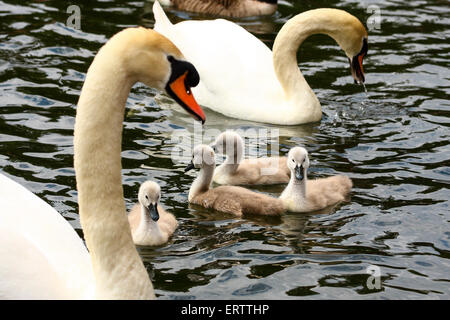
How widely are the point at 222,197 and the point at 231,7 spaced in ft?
20.6

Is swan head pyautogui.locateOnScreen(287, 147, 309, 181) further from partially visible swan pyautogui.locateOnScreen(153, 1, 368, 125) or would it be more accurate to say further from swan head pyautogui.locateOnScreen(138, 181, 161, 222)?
partially visible swan pyautogui.locateOnScreen(153, 1, 368, 125)

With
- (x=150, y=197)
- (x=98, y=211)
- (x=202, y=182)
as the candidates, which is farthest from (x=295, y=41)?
(x=98, y=211)

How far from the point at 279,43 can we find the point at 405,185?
2.66m

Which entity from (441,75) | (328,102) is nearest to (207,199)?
(328,102)

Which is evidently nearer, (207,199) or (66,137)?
(207,199)

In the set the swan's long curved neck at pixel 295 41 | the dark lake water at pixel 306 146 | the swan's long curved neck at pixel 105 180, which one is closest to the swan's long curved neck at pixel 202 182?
the dark lake water at pixel 306 146

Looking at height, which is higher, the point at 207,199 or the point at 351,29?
the point at 351,29

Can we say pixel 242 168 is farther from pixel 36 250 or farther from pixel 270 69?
pixel 36 250

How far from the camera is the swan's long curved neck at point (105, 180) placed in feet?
15.0

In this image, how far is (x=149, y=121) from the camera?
970 centimetres

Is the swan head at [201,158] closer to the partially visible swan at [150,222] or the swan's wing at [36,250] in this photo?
the partially visible swan at [150,222]
